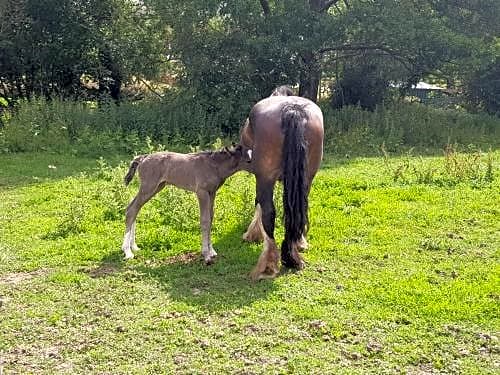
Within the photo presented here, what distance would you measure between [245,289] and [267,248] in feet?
1.55

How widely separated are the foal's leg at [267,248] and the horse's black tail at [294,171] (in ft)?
0.50

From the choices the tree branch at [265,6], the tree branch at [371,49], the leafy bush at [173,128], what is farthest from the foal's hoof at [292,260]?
the tree branch at [265,6]

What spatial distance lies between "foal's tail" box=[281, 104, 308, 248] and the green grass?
1.77 feet

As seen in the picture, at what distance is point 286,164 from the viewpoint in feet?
17.4

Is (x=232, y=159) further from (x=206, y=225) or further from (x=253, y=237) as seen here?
(x=253, y=237)

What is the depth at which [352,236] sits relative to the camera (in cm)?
654

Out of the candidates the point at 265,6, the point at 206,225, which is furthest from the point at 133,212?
the point at 265,6

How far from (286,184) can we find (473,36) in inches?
456

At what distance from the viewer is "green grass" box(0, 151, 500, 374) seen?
12.9 feet

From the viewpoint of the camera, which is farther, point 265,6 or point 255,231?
point 265,6

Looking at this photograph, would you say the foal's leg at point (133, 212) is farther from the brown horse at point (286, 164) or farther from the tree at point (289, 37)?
the tree at point (289, 37)

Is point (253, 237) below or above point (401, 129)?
below

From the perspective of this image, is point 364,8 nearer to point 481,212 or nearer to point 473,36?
point 473,36

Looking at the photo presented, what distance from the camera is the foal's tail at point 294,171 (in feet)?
17.3
